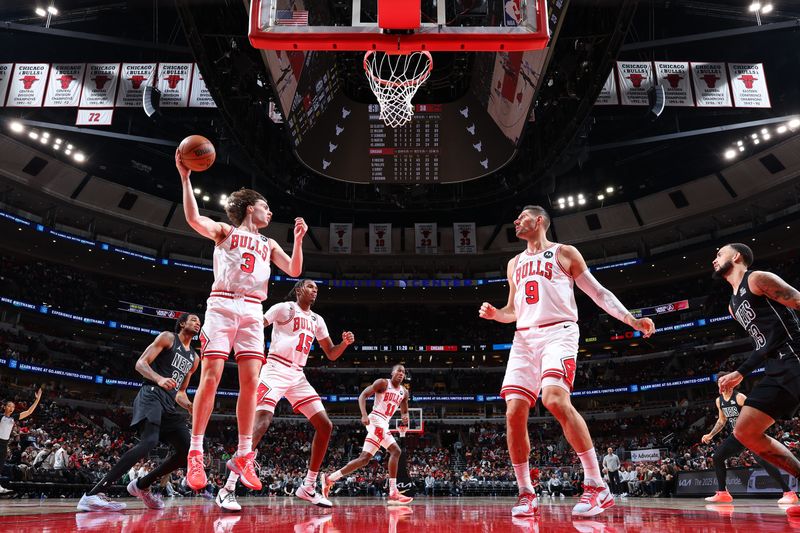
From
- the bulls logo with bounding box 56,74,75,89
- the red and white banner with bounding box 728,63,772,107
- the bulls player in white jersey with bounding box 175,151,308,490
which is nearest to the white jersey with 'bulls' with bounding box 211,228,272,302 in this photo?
the bulls player in white jersey with bounding box 175,151,308,490

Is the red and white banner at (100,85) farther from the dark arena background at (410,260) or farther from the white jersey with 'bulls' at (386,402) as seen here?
the white jersey with 'bulls' at (386,402)

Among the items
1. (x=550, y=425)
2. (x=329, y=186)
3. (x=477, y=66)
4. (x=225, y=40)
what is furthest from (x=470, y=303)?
(x=225, y=40)

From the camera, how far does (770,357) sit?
429 centimetres

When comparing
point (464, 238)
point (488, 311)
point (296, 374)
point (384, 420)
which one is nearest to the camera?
point (488, 311)

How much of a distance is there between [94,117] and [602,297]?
15623 mm

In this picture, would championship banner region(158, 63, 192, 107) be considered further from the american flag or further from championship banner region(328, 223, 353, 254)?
championship banner region(328, 223, 353, 254)

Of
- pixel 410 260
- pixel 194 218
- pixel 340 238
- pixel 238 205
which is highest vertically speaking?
pixel 340 238

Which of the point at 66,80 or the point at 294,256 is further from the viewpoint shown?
the point at 66,80

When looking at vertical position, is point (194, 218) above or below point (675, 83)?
below

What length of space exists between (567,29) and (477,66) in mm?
2855

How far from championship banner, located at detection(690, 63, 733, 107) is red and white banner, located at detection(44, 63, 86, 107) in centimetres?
1629

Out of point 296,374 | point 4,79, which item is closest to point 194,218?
point 296,374

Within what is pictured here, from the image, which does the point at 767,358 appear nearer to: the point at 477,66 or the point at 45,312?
the point at 477,66

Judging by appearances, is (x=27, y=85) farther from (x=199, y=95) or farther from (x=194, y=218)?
(x=194, y=218)
